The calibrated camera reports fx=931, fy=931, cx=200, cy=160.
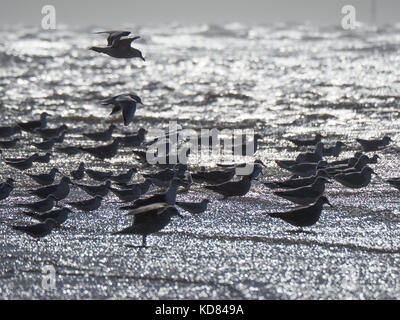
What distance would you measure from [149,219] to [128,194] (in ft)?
5.60

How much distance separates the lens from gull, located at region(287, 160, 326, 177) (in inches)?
429

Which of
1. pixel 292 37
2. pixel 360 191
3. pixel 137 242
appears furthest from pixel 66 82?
pixel 292 37

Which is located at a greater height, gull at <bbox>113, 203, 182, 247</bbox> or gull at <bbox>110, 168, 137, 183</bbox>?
gull at <bbox>113, 203, 182, 247</bbox>

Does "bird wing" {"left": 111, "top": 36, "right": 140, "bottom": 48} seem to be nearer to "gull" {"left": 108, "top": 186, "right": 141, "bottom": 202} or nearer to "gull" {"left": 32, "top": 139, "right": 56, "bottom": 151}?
"gull" {"left": 108, "top": 186, "right": 141, "bottom": 202}

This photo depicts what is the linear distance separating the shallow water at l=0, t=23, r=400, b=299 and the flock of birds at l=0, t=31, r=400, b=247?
143mm

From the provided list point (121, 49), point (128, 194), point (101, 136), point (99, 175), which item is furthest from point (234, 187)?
point (101, 136)

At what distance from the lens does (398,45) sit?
106 feet

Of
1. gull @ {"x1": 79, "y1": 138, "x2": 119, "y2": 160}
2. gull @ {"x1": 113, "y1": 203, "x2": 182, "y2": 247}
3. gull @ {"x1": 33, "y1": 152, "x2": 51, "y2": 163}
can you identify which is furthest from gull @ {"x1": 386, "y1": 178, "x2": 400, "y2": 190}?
gull @ {"x1": 33, "y1": 152, "x2": 51, "y2": 163}

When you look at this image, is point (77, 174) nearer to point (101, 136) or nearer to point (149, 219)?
point (101, 136)

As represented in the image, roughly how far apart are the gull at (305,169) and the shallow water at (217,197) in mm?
474

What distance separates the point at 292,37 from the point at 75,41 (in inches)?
347

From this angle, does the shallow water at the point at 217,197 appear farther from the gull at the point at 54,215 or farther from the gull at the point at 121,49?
the gull at the point at 121,49

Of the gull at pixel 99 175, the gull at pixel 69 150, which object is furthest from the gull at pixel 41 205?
the gull at pixel 69 150

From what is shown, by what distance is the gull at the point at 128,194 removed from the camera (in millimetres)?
9773
